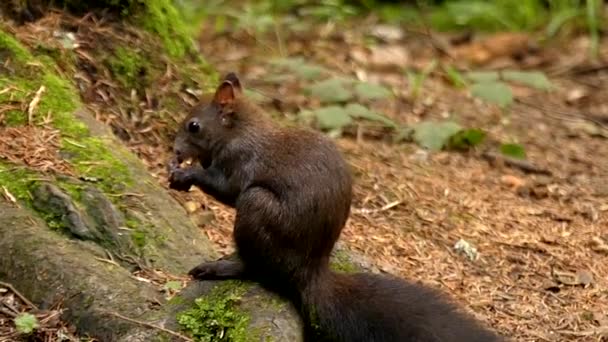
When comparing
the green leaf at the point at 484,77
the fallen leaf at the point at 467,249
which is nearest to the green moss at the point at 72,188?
the fallen leaf at the point at 467,249

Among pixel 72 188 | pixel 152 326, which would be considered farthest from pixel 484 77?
pixel 152 326

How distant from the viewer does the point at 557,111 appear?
825cm

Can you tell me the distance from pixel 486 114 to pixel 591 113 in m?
0.89

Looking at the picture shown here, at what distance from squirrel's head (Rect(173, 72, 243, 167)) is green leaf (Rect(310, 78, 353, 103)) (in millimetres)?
2388

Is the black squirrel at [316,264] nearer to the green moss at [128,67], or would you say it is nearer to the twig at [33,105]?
the twig at [33,105]

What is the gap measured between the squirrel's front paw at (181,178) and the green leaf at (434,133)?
8.78 ft

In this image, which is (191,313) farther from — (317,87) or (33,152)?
(317,87)

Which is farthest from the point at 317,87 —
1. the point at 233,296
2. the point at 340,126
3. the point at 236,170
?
the point at 233,296

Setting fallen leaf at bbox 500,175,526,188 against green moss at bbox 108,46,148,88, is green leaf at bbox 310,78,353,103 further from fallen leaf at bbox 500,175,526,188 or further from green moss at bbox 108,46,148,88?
green moss at bbox 108,46,148,88

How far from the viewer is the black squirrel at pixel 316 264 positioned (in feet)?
12.4

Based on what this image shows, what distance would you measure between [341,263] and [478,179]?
2.22 metres

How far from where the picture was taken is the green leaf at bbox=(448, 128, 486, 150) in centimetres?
698

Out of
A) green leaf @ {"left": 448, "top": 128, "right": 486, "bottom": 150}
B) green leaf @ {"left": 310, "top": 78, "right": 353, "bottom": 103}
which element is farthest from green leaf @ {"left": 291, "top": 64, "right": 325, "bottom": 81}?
green leaf @ {"left": 448, "top": 128, "right": 486, "bottom": 150}

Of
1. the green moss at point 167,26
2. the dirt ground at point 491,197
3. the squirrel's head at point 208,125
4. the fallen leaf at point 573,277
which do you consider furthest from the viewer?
the green moss at point 167,26
